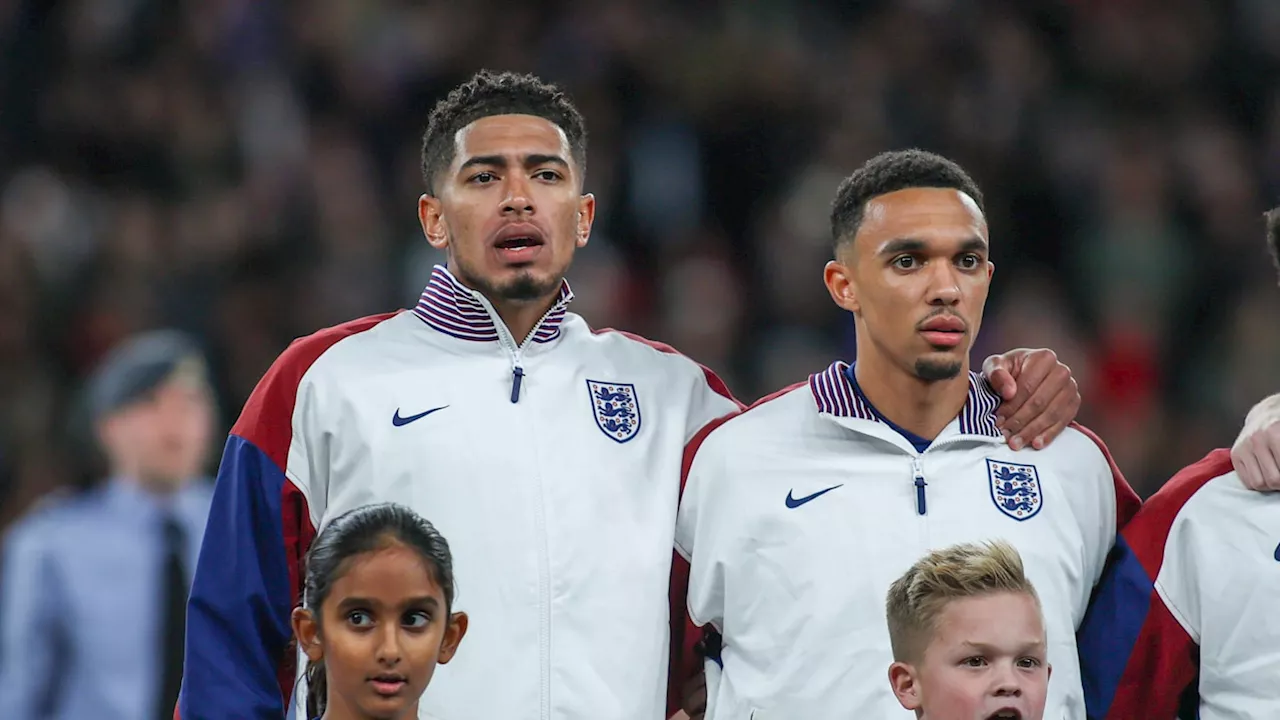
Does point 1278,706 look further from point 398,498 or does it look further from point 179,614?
point 179,614

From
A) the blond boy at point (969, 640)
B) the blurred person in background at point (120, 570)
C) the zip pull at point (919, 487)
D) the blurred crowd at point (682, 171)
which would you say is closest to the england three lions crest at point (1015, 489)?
the zip pull at point (919, 487)

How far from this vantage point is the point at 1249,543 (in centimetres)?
387

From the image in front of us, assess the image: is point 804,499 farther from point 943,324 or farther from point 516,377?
point 516,377

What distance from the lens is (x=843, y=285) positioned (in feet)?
13.6

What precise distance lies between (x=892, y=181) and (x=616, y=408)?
2.46 feet

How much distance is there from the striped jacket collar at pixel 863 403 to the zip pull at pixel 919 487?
13 centimetres

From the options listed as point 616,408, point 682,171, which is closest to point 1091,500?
point 616,408

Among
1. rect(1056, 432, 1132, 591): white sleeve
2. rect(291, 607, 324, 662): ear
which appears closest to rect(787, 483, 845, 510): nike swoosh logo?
rect(1056, 432, 1132, 591): white sleeve

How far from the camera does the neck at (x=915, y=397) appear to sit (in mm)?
4039

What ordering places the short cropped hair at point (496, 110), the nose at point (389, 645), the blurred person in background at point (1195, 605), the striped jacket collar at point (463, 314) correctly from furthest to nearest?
the short cropped hair at point (496, 110) < the striped jacket collar at point (463, 314) < the blurred person in background at point (1195, 605) < the nose at point (389, 645)

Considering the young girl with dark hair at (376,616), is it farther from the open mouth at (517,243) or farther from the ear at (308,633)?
the open mouth at (517,243)

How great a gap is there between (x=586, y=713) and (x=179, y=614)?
315 cm

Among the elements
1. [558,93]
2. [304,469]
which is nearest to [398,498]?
[304,469]

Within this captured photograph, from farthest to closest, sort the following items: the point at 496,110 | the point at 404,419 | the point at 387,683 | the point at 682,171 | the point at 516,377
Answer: the point at 682,171, the point at 496,110, the point at 516,377, the point at 404,419, the point at 387,683
